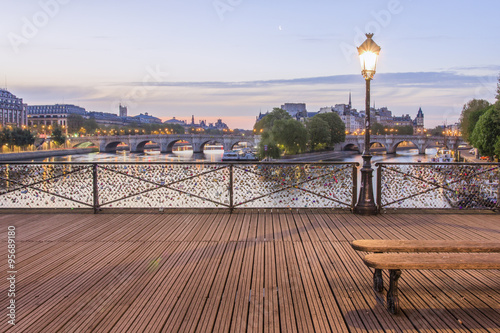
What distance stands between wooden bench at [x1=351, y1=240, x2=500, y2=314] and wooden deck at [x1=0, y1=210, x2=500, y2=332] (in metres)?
0.28

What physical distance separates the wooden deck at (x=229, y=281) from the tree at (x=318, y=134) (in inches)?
2609

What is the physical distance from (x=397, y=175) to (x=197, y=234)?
16.0 feet

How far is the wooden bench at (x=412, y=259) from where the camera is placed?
3.59m

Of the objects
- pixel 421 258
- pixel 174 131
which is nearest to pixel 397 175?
pixel 421 258

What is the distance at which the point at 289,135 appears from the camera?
194ft

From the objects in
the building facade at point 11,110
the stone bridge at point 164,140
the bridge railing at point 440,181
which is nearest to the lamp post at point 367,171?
the bridge railing at point 440,181

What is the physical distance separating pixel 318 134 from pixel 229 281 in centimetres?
6990

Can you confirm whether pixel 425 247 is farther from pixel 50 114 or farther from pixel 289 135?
pixel 50 114

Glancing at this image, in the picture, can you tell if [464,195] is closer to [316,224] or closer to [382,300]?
[316,224]

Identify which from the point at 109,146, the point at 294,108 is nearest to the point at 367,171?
the point at 109,146

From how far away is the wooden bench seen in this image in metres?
3.59

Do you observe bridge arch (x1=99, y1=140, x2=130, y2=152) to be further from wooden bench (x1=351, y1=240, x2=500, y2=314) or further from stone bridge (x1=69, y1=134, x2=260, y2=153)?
wooden bench (x1=351, y1=240, x2=500, y2=314)

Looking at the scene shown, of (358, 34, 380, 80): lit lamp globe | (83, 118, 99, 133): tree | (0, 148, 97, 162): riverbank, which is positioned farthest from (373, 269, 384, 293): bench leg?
(83, 118, 99, 133): tree

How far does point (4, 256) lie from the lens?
5.55 metres
